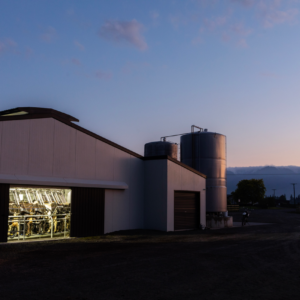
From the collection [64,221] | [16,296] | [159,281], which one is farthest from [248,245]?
[16,296]

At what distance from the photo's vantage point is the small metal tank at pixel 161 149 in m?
30.5

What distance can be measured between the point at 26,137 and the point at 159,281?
10.4 metres

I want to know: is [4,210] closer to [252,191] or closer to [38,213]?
Result: [38,213]

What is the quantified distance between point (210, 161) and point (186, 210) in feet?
18.3

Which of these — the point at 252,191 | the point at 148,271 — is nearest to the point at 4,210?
the point at 148,271

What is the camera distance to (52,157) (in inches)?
668

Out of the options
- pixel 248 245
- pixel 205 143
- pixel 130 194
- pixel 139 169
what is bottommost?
pixel 248 245

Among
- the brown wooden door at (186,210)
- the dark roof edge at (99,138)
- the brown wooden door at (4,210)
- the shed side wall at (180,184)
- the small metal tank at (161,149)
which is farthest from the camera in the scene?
the small metal tank at (161,149)

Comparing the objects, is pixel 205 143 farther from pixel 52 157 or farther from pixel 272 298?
pixel 272 298

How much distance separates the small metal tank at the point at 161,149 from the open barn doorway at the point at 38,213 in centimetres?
1374

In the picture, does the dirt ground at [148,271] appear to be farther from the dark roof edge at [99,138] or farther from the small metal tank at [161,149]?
the small metal tank at [161,149]

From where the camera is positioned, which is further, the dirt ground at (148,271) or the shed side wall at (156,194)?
the shed side wall at (156,194)

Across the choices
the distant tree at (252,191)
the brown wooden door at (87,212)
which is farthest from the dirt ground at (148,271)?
the distant tree at (252,191)

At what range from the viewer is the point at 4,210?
49.7 ft
